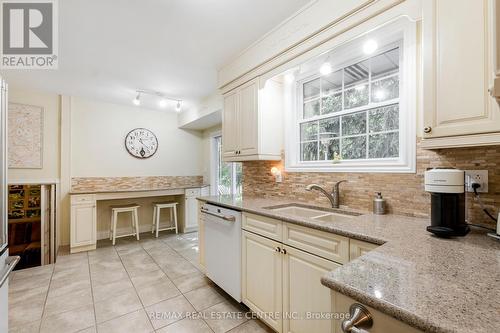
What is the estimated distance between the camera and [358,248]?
1140 mm

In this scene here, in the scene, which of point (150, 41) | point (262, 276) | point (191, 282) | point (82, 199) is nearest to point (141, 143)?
point (82, 199)

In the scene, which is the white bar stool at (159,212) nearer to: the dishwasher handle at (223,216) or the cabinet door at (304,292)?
the dishwasher handle at (223,216)

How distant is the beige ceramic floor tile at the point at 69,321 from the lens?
1.76 metres

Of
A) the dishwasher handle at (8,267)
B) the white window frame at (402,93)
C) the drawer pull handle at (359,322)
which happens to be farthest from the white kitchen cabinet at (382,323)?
the dishwasher handle at (8,267)

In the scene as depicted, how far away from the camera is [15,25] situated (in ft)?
6.28

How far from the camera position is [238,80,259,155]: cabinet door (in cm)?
237

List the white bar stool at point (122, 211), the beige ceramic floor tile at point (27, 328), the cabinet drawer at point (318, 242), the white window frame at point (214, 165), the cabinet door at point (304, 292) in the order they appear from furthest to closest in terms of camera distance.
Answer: the white window frame at point (214, 165) < the white bar stool at point (122, 211) < the beige ceramic floor tile at point (27, 328) < the cabinet door at point (304, 292) < the cabinet drawer at point (318, 242)

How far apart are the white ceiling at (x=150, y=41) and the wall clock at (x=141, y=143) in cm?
111

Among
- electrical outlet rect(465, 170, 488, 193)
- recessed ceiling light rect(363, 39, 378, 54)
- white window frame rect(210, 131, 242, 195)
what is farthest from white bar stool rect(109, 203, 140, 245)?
electrical outlet rect(465, 170, 488, 193)

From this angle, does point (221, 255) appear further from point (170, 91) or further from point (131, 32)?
point (170, 91)

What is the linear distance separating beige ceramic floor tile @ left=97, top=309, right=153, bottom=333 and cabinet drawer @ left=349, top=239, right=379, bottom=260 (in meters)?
1.67

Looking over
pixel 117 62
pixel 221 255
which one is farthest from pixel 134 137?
pixel 221 255

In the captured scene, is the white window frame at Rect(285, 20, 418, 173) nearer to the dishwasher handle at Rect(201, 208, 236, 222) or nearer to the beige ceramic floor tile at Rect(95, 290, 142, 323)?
the dishwasher handle at Rect(201, 208, 236, 222)

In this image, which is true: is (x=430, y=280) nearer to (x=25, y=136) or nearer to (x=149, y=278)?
(x=149, y=278)
